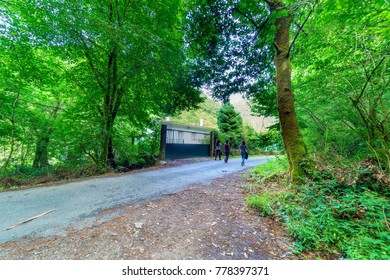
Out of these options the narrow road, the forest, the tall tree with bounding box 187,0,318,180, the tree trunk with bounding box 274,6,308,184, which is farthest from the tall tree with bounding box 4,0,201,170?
the tree trunk with bounding box 274,6,308,184

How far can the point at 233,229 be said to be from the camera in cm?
245

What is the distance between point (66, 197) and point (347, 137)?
781 centimetres

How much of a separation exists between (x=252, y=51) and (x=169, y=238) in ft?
20.8

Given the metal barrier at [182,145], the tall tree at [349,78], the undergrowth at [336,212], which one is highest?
the tall tree at [349,78]

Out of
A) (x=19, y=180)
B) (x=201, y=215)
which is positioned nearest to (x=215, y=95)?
(x=201, y=215)

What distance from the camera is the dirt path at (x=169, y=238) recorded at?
178 cm

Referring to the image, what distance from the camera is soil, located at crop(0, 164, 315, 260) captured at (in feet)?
5.84

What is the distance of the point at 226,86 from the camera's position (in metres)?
6.56

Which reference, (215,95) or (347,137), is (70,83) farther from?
(347,137)

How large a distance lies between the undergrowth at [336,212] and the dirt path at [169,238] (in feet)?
1.14

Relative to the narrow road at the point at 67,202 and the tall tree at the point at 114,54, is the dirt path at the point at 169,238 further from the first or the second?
the tall tree at the point at 114,54

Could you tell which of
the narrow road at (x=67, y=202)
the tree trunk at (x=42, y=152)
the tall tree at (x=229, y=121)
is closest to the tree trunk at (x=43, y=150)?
the tree trunk at (x=42, y=152)

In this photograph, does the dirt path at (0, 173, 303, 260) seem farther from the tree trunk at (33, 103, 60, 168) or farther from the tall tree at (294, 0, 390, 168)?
the tree trunk at (33, 103, 60, 168)

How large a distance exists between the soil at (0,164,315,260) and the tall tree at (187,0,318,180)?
91.5 inches
